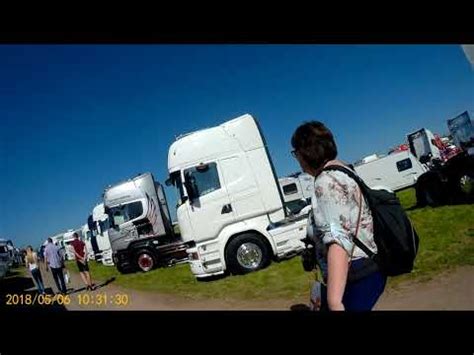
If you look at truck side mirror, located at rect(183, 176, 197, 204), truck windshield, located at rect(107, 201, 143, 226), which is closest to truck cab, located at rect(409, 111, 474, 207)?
truck side mirror, located at rect(183, 176, 197, 204)

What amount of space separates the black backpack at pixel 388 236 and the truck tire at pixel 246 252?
11.2ft

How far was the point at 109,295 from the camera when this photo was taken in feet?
12.0

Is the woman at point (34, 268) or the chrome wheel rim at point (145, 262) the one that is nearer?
the woman at point (34, 268)

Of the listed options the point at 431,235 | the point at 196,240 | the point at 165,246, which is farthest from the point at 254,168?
the point at 431,235

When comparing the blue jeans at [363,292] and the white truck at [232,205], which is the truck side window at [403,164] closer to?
the white truck at [232,205]

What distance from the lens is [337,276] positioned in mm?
1570

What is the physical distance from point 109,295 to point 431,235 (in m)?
2.92

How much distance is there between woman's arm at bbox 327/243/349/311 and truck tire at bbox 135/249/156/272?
3.46m

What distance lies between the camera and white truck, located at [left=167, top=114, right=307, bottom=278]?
17.1 feet

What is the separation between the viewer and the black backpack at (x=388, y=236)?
1.72 meters

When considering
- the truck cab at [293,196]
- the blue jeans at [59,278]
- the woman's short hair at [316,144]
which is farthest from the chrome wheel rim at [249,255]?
the woman's short hair at [316,144]

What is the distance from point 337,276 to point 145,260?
418cm

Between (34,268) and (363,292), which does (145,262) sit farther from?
(363,292)

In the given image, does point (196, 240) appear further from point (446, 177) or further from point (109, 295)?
point (446, 177)
